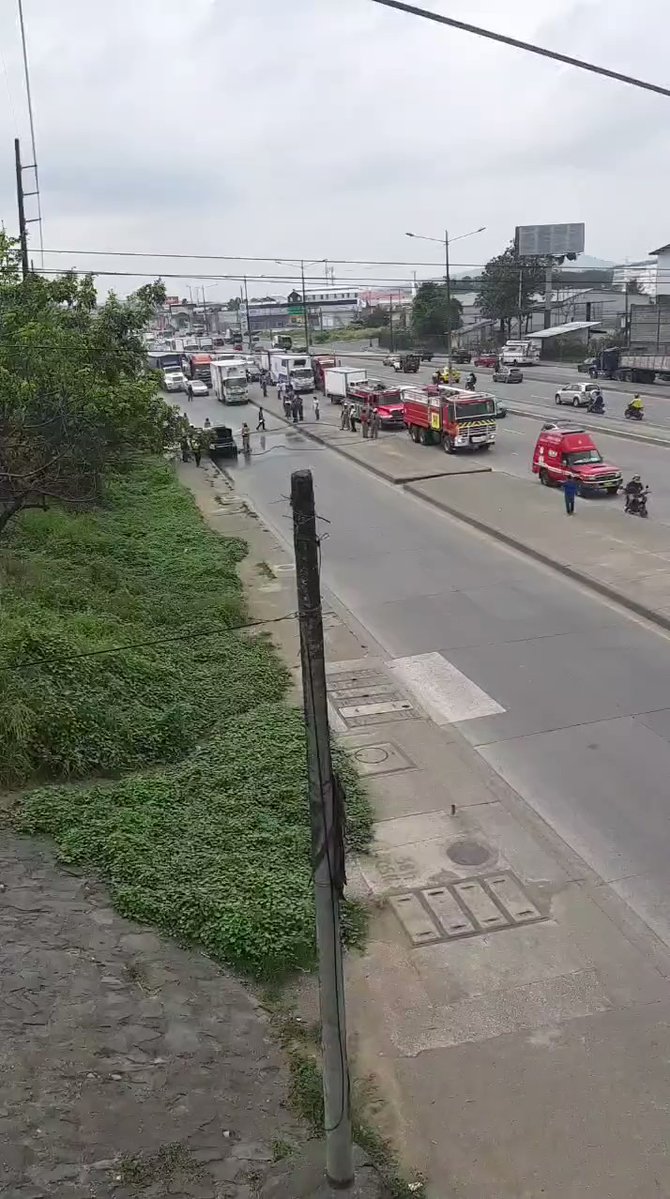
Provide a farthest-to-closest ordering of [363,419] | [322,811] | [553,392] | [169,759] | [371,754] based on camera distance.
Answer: [553,392]
[363,419]
[371,754]
[169,759]
[322,811]

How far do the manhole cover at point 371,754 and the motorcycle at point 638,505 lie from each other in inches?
568

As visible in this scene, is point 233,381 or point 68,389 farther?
point 233,381

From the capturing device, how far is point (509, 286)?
310ft

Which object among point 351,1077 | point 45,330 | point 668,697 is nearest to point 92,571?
point 45,330

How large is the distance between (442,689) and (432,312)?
9790cm

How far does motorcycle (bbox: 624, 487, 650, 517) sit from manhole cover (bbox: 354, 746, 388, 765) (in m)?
14.4

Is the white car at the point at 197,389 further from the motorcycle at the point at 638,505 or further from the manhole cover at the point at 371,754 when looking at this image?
the manhole cover at the point at 371,754

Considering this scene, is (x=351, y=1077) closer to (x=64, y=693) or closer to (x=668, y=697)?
A: (x=64, y=693)

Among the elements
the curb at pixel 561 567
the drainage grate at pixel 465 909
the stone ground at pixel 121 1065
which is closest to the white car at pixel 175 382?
the curb at pixel 561 567

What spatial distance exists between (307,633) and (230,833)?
16.4 feet

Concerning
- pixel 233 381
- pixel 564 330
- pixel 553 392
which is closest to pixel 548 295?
pixel 564 330

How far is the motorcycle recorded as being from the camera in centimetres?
2372

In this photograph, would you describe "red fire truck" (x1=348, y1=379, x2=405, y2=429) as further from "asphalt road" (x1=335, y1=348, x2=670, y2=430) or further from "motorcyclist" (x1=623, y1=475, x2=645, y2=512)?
"motorcyclist" (x1=623, y1=475, x2=645, y2=512)

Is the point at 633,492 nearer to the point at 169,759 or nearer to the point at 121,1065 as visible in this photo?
the point at 169,759
